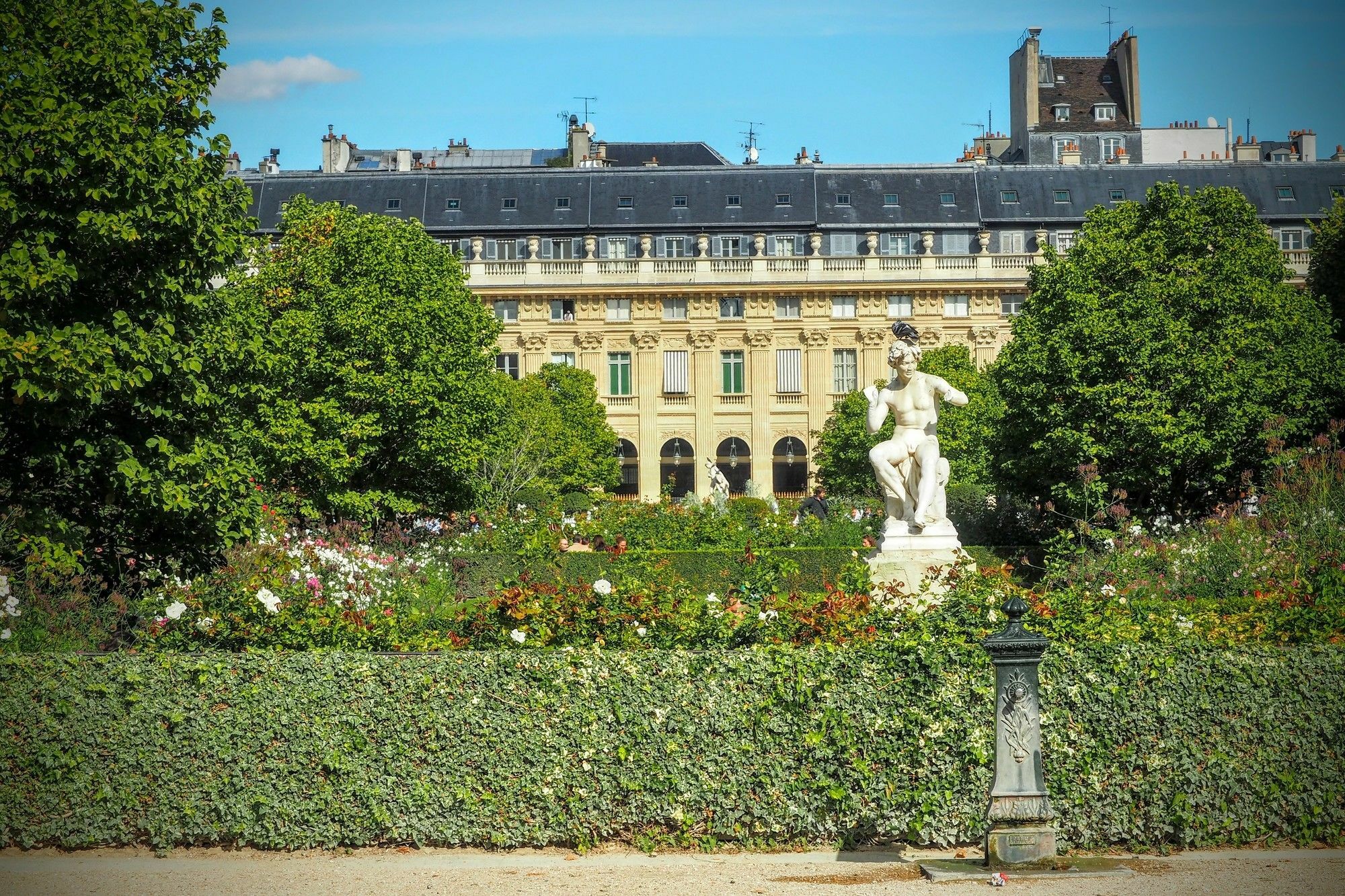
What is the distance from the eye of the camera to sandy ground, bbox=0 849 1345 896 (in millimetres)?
8484

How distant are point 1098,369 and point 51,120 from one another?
75.4ft

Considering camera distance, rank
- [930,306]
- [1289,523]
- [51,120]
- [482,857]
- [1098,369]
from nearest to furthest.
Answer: [482,857], [51,120], [1289,523], [1098,369], [930,306]

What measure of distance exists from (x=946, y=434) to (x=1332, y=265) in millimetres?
11911

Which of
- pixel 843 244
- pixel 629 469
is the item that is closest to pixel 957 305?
pixel 843 244

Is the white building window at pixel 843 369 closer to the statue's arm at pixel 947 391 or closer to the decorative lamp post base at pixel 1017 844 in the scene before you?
the statue's arm at pixel 947 391

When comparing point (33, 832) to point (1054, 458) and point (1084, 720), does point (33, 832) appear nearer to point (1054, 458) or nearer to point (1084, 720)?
point (1084, 720)

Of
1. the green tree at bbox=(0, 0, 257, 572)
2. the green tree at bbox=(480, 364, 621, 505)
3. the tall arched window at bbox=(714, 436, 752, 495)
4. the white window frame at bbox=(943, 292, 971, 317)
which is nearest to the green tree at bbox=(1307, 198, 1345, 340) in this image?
the white window frame at bbox=(943, 292, 971, 317)

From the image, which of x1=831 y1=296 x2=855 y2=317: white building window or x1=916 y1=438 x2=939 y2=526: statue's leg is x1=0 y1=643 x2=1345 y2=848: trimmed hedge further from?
x1=831 y1=296 x2=855 y2=317: white building window

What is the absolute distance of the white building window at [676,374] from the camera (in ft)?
199

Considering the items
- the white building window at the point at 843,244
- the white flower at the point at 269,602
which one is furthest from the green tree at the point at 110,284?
the white building window at the point at 843,244

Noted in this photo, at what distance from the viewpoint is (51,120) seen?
12.6 meters

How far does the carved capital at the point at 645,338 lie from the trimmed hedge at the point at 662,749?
168 ft

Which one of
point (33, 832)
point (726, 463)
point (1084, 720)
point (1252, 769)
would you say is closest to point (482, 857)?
point (33, 832)

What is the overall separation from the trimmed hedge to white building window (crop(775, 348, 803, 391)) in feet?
168
